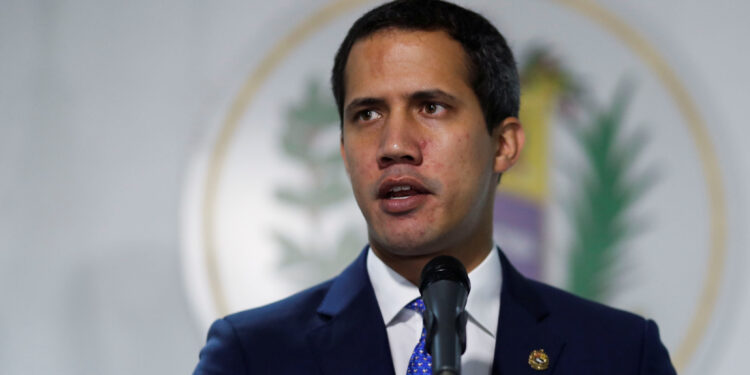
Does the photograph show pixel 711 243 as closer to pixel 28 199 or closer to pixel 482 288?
pixel 482 288

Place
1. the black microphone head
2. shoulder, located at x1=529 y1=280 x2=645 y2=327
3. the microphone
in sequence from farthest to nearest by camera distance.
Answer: shoulder, located at x1=529 y1=280 x2=645 y2=327 → the black microphone head → the microphone

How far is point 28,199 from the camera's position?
264 centimetres

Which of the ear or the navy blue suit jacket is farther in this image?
the ear

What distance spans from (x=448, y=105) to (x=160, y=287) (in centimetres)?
139

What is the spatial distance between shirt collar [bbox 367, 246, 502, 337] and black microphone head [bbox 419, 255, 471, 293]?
19.0 inches

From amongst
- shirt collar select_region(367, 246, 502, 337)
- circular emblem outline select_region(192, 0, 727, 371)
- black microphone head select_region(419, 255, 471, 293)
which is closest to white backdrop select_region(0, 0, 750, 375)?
circular emblem outline select_region(192, 0, 727, 371)

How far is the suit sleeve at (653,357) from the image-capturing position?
164 cm

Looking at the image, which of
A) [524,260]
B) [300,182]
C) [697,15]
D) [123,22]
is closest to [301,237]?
[300,182]

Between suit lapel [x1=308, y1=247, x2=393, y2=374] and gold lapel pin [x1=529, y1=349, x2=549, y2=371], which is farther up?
suit lapel [x1=308, y1=247, x2=393, y2=374]

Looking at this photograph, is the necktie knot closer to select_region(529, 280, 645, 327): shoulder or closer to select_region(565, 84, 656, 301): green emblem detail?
select_region(529, 280, 645, 327): shoulder

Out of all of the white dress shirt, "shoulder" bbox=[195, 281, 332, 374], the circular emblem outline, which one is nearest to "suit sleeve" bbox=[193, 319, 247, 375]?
"shoulder" bbox=[195, 281, 332, 374]

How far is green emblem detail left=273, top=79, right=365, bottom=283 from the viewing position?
268 cm

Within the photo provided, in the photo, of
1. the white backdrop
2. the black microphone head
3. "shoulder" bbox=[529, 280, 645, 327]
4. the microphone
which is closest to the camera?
the microphone

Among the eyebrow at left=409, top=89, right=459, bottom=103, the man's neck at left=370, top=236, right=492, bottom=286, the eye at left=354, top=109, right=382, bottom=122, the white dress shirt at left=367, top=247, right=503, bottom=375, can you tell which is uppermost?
the eyebrow at left=409, top=89, right=459, bottom=103
